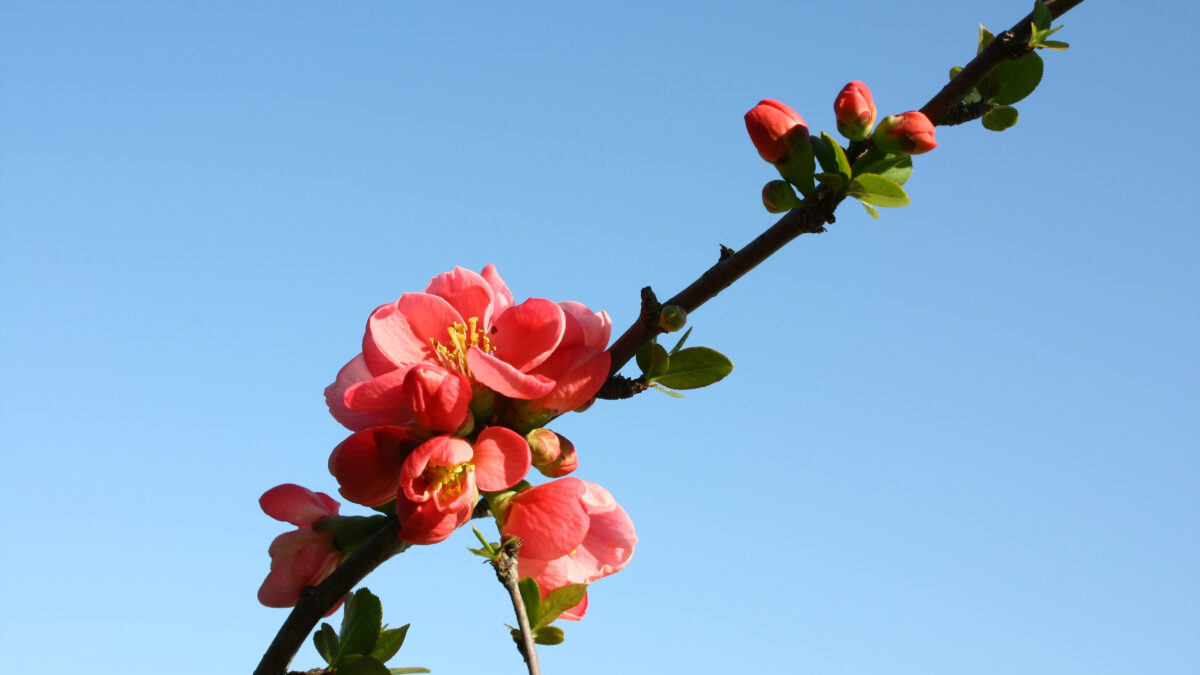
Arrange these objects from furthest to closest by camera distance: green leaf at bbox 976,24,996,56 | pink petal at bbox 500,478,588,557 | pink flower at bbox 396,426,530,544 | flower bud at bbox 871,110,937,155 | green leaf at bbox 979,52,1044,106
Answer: green leaf at bbox 976,24,996,56 → green leaf at bbox 979,52,1044,106 → flower bud at bbox 871,110,937,155 → pink petal at bbox 500,478,588,557 → pink flower at bbox 396,426,530,544

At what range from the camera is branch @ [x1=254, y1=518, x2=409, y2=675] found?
3.53 feet

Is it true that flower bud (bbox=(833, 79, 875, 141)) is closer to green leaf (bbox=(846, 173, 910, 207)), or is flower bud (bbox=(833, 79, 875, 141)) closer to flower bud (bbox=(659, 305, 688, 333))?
green leaf (bbox=(846, 173, 910, 207))

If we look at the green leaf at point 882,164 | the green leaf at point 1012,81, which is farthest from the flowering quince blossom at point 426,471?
the green leaf at point 1012,81

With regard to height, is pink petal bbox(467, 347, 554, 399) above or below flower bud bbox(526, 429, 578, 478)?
above

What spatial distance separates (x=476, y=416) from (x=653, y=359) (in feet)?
0.73

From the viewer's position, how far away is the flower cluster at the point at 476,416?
997 millimetres

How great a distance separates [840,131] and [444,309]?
0.57 metres

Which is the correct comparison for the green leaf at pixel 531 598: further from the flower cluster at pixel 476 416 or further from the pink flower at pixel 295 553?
the pink flower at pixel 295 553

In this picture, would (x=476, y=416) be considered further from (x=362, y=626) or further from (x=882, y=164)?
(x=882, y=164)

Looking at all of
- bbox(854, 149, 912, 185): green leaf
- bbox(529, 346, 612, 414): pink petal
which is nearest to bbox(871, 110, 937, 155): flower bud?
bbox(854, 149, 912, 185): green leaf

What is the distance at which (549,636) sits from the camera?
44.8 inches

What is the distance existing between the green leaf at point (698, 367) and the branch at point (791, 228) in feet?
0.23

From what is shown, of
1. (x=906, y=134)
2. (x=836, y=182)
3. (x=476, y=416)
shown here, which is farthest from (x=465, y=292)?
(x=906, y=134)

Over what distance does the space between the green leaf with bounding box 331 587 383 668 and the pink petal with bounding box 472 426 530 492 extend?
28 centimetres
